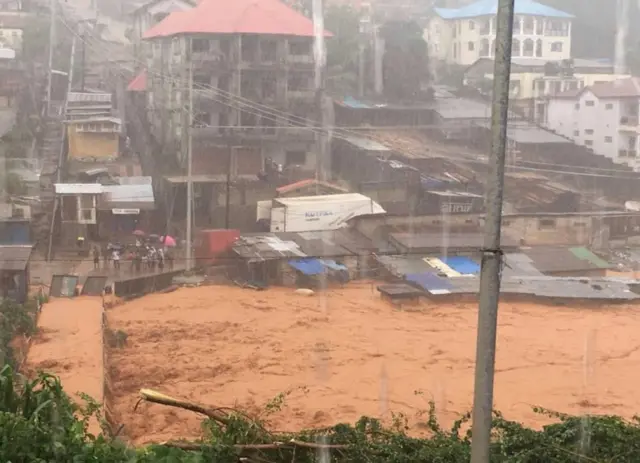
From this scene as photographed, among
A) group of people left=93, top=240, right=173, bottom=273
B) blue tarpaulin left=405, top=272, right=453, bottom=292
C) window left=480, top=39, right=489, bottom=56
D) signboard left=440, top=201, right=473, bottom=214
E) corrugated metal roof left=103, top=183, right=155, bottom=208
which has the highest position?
window left=480, top=39, right=489, bottom=56

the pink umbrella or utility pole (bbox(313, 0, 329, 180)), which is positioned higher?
utility pole (bbox(313, 0, 329, 180))

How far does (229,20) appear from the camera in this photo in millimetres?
3787

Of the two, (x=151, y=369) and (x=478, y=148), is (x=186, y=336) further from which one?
(x=478, y=148)

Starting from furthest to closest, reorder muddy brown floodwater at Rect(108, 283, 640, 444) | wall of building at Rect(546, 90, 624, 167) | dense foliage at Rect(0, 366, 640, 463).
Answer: wall of building at Rect(546, 90, 624, 167), muddy brown floodwater at Rect(108, 283, 640, 444), dense foliage at Rect(0, 366, 640, 463)

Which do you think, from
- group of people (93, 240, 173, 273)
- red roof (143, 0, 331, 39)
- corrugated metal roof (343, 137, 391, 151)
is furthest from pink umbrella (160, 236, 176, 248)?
corrugated metal roof (343, 137, 391, 151)

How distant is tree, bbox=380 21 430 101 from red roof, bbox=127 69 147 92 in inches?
53.9

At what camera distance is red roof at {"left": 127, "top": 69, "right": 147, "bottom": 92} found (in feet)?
12.9

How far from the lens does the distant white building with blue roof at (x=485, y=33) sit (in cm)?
443

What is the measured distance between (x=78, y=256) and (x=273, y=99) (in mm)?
1267

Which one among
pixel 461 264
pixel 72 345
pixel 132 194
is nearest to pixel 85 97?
pixel 132 194

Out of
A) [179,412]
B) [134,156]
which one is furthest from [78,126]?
[179,412]

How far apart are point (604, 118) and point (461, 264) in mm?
1436

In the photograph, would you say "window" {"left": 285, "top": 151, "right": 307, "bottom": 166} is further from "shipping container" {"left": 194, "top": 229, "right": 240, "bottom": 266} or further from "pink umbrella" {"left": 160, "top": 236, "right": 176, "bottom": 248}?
"pink umbrella" {"left": 160, "top": 236, "right": 176, "bottom": 248}

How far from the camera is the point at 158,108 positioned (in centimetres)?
390
